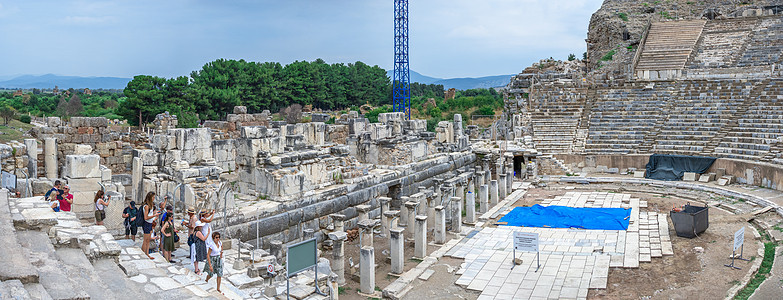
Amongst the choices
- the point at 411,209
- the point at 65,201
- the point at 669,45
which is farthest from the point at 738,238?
the point at 669,45

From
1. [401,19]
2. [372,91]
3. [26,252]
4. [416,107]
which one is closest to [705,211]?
[26,252]

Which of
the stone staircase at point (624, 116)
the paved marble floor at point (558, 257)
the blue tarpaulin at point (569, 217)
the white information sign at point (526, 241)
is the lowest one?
the paved marble floor at point (558, 257)

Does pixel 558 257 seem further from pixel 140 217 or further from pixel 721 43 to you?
pixel 721 43

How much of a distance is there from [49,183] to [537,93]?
22706mm

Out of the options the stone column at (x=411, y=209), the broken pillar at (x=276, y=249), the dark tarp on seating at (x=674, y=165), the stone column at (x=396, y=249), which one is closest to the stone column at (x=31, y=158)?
the broken pillar at (x=276, y=249)

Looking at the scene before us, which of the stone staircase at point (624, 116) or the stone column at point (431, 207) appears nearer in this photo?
the stone column at point (431, 207)

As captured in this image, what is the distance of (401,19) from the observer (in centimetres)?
5034

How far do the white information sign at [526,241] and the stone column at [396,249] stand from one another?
235 centimetres

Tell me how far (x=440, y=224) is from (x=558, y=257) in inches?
110

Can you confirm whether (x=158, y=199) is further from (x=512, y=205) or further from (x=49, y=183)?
(x=512, y=205)

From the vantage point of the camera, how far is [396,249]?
447 inches

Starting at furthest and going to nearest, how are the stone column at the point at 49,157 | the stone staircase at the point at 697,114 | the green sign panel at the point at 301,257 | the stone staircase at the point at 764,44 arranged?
1. the stone staircase at the point at 764,44
2. the stone staircase at the point at 697,114
3. the stone column at the point at 49,157
4. the green sign panel at the point at 301,257

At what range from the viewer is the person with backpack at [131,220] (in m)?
9.43

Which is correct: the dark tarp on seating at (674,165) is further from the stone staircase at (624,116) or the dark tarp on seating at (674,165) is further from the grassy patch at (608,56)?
the grassy patch at (608,56)
